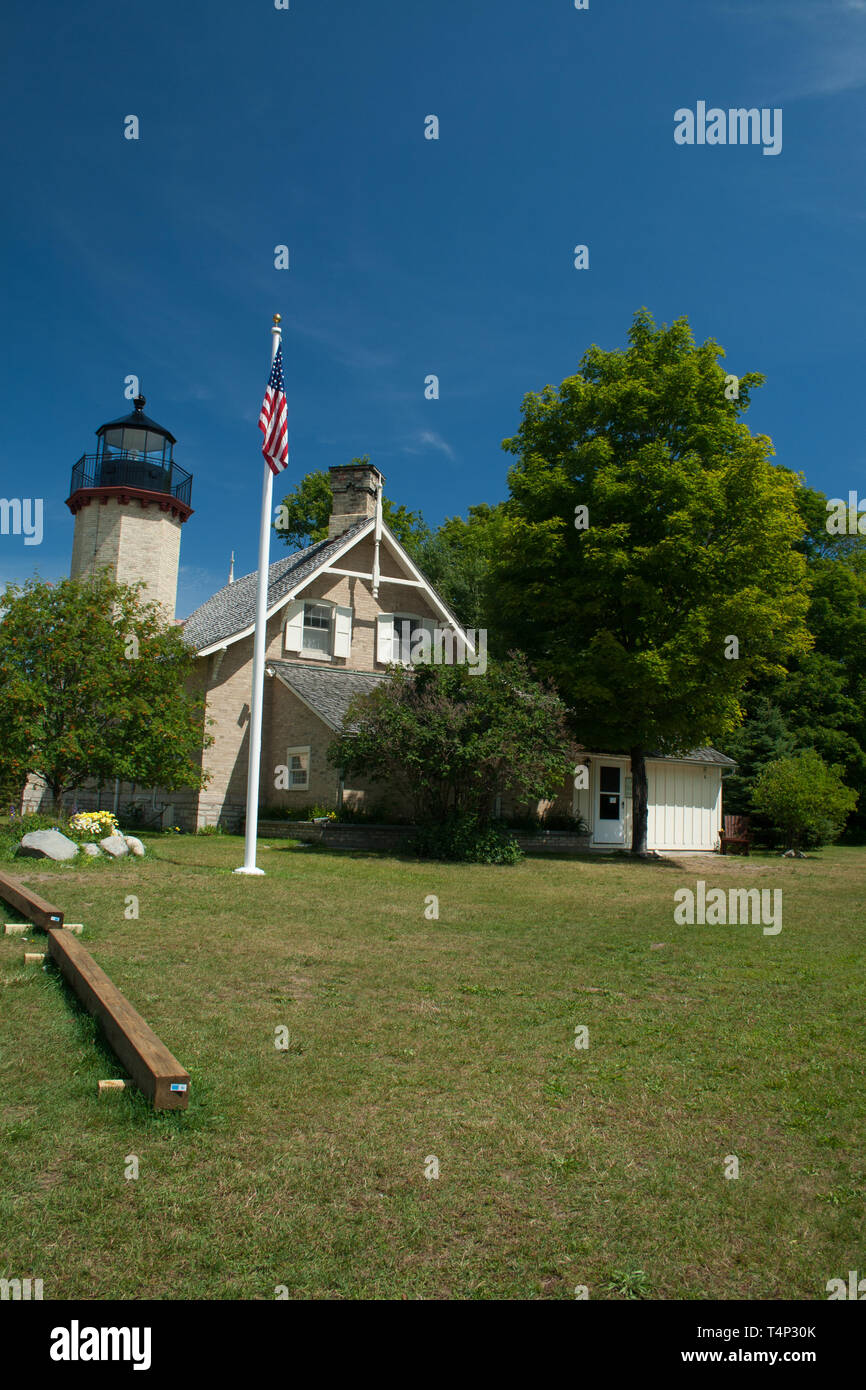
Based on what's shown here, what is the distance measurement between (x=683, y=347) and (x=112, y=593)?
1631 cm

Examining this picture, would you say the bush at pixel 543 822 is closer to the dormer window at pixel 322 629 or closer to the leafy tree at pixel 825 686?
the dormer window at pixel 322 629

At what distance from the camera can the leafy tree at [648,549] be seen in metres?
21.6

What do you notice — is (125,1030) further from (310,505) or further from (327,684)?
(310,505)

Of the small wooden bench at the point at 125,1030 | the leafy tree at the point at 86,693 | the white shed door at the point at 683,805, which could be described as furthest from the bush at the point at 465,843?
the small wooden bench at the point at 125,1030

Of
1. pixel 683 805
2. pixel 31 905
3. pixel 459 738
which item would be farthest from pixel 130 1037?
pixel 683 805

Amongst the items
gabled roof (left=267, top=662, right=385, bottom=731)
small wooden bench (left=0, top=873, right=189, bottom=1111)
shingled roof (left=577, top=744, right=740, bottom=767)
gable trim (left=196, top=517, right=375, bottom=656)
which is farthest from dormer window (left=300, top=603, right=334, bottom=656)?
small wooden bench (left=0, top=873, right=189, bottom=1111)

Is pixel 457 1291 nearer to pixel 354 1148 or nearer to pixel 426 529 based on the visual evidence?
pixel 354 1148

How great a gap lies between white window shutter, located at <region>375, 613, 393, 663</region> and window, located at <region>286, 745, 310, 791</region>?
5.10m

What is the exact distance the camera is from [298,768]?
78.4ft

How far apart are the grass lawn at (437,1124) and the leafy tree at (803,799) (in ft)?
68.2

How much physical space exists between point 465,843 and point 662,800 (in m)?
11.4

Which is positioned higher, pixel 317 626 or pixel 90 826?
pixel 317 626

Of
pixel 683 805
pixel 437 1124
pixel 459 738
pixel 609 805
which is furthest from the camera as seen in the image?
pixel 683 805
